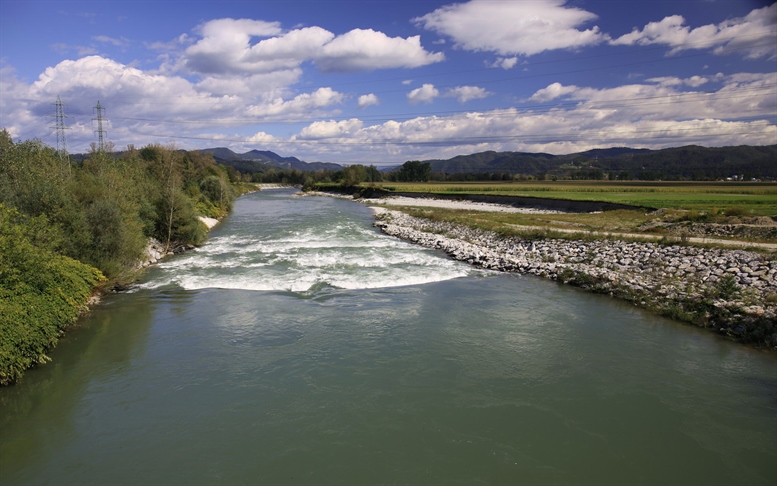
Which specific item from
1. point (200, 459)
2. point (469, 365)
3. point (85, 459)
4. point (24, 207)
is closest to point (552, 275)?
point (469, 365)

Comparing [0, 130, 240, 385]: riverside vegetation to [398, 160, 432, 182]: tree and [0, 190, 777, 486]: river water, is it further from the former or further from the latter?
[398, 160, 432, 182]: tree

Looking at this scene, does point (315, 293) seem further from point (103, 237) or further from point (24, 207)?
point (24, 207)

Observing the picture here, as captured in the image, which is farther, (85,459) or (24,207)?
(24,207)

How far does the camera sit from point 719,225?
88.5 ft

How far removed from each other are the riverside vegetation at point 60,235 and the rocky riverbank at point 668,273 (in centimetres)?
1722

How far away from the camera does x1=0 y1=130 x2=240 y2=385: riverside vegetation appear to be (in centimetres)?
1028

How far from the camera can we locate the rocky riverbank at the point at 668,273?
13680mm

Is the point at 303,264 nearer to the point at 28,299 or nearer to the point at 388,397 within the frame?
the point at 28,299

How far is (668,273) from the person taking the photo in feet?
58.9

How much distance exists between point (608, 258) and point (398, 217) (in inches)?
1107

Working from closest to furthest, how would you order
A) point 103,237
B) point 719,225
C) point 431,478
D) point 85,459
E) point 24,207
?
1. point 431,478
2. point 85,459
3. point 24,207
4. point 103,237
5. point 719,225

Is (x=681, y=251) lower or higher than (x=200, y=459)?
higher

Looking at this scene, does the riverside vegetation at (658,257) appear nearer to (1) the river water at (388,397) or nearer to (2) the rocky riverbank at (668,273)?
(2) the rocky riverbank at (668,273)

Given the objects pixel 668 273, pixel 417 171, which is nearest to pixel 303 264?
pixel 668 273
